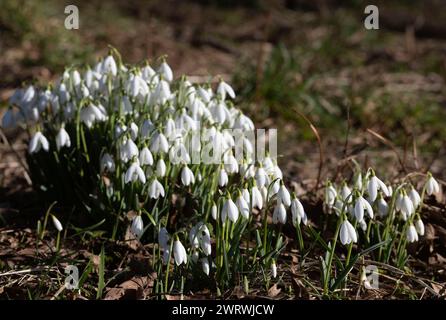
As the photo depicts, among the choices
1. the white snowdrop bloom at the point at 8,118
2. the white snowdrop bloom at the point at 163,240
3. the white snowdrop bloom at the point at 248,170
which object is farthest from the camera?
the white snowdrop bloom at the point at 8,118

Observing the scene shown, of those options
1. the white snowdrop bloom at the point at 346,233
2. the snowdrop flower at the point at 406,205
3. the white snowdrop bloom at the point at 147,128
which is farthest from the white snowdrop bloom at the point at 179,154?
the snowdrop flower at the point at 406,205

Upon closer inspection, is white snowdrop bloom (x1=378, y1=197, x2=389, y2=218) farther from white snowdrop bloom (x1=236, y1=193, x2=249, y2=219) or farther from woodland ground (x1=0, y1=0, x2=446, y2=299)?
white snowdrop bloom (x1=236, y1=193, x2=249, y2=219)

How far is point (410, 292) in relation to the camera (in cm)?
314

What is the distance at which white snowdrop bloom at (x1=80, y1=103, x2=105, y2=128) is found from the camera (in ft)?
11.3

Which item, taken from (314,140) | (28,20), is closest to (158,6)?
(28,20)

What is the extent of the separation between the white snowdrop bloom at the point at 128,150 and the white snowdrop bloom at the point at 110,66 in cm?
54

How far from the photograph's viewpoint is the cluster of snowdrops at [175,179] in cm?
302

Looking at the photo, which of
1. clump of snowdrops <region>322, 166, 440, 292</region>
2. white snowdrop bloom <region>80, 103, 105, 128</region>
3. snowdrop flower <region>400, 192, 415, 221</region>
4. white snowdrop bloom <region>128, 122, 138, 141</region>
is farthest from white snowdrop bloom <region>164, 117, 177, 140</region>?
snowdrop flower <region>400, 192, 415, 221</region>

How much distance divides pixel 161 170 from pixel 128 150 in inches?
6.4

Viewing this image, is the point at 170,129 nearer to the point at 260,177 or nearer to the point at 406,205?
the point at 260,177

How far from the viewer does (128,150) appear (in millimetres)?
3156

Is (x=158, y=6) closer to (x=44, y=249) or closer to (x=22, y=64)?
(x=22, y=64)

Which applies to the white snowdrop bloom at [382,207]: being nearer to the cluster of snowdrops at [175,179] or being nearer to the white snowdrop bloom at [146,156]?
the cluster of snowdrops at [175,179]
